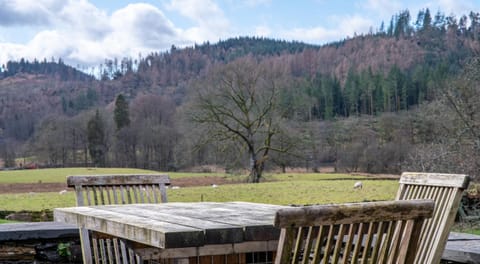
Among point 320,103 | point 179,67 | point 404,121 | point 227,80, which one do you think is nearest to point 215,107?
point 227,80

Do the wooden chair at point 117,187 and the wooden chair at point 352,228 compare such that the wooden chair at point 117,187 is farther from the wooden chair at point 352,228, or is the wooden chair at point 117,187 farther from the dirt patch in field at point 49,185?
the dirt patch in field at point 49,185

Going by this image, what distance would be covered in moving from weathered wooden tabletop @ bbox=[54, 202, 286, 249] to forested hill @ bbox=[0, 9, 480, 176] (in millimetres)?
28859

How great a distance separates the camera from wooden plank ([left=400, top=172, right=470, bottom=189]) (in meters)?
2.46

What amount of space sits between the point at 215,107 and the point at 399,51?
222 ft

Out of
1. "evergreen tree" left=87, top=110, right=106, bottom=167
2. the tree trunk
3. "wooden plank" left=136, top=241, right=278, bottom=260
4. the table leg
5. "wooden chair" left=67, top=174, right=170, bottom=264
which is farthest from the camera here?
"evergreen tree" left=87, top=110, right=106, bottom=167

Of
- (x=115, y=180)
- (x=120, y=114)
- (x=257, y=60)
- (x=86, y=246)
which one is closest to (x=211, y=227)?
(x=86, y=246)

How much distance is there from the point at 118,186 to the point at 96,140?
1597 inches

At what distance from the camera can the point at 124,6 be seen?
109ft

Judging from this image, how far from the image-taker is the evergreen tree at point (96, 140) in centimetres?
4262

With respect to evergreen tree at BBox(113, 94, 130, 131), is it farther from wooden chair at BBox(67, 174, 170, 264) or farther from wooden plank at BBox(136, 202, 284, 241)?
wooden plank at BBox(136, 202, 284, 241)

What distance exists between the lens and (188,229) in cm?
199

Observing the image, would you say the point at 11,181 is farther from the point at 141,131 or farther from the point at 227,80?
the point at 141,131

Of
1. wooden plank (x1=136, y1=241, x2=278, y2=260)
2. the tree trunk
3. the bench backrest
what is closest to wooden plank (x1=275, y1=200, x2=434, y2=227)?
wooden plank (x1=136, y1=241, x2=278, y2=260)

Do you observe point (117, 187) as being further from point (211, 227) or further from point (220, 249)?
point (211, 227)
